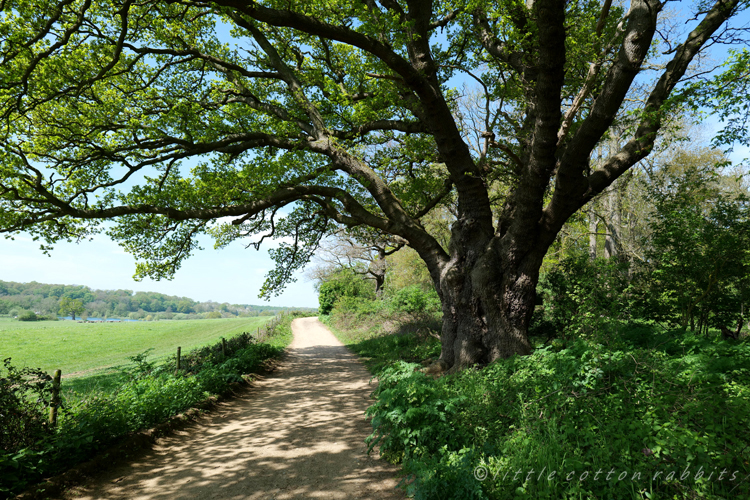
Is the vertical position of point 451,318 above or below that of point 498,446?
above

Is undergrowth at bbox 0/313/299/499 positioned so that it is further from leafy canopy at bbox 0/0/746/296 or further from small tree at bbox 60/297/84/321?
small tree at bbox 60/297/84/321

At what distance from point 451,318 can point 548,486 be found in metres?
5.77

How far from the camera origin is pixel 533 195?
7320mm

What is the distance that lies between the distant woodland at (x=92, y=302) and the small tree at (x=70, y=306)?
53 centimetres

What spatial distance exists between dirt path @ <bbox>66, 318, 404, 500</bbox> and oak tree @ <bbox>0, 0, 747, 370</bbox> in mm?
3197

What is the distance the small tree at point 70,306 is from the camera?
93.9m

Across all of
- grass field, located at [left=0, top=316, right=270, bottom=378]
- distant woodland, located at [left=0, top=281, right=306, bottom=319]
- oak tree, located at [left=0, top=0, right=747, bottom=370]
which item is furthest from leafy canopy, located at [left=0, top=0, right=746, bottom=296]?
distant woodland, located at [left=0, top=281, right=306, bottom=319]

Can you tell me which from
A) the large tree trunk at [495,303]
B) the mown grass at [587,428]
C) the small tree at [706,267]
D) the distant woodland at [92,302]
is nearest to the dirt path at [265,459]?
the mown grass at [587,428]

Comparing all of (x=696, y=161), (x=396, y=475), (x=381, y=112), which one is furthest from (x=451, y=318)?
(x=696, y=161)

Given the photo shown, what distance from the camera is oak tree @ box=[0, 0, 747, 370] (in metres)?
6.50

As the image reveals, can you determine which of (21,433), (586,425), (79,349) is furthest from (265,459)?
(79,349)

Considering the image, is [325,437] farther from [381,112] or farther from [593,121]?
[381,112]

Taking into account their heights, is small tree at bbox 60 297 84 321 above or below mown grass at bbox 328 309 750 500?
below

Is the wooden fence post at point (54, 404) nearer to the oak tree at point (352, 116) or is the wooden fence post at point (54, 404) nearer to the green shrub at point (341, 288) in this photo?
the oak tree at point (352, 116)
